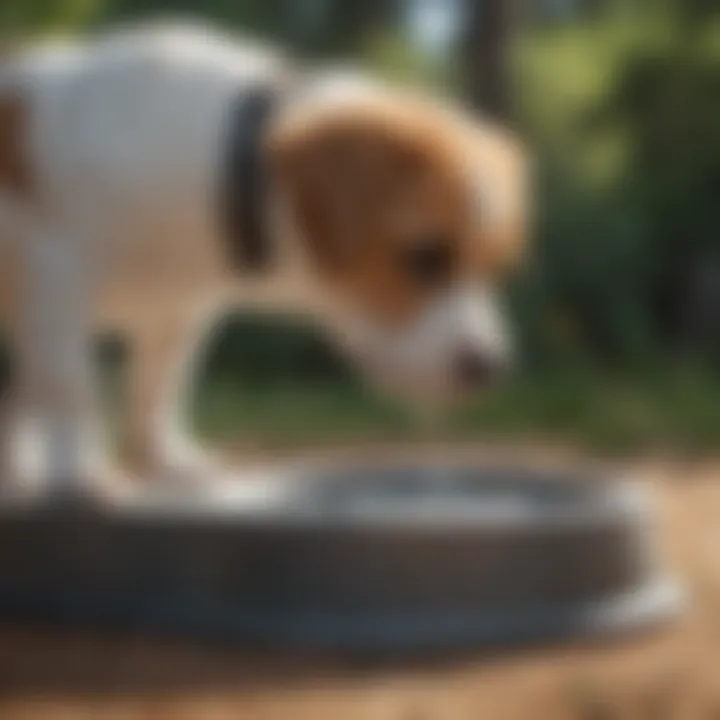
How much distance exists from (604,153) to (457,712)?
1.95 m

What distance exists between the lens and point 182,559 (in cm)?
112

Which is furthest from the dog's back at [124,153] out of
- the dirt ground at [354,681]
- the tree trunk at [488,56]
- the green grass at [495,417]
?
the tree trunk at [488,56]

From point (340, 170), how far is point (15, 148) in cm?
26

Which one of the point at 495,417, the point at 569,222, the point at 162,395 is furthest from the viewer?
the point at 569,222

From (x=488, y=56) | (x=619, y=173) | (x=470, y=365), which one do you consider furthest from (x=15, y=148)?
(x=619, y=173)

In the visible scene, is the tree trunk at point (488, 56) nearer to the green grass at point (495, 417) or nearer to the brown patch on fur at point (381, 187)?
the green grass at point (495, 417)

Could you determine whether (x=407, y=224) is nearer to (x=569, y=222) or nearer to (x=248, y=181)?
(x=248, y=181)

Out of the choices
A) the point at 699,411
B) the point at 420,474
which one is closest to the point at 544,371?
the point at 699,411

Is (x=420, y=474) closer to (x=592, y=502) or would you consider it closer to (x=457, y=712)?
(x=592, y=502)

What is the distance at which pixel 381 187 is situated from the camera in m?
1.12

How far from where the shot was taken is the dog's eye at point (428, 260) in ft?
3.78

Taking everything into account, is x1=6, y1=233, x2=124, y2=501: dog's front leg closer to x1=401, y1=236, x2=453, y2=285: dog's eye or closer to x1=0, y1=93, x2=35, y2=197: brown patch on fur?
x1=0, y1=93, x2=35, y2=197: brown patch on fur

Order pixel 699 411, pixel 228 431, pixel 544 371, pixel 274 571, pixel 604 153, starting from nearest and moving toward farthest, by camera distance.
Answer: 1. pixel 274 571
2. pixel 228 431
3. pixel 699 411
4. pixel 544 371
5. pixel 604 153

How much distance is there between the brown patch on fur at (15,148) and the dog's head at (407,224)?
194 mm
